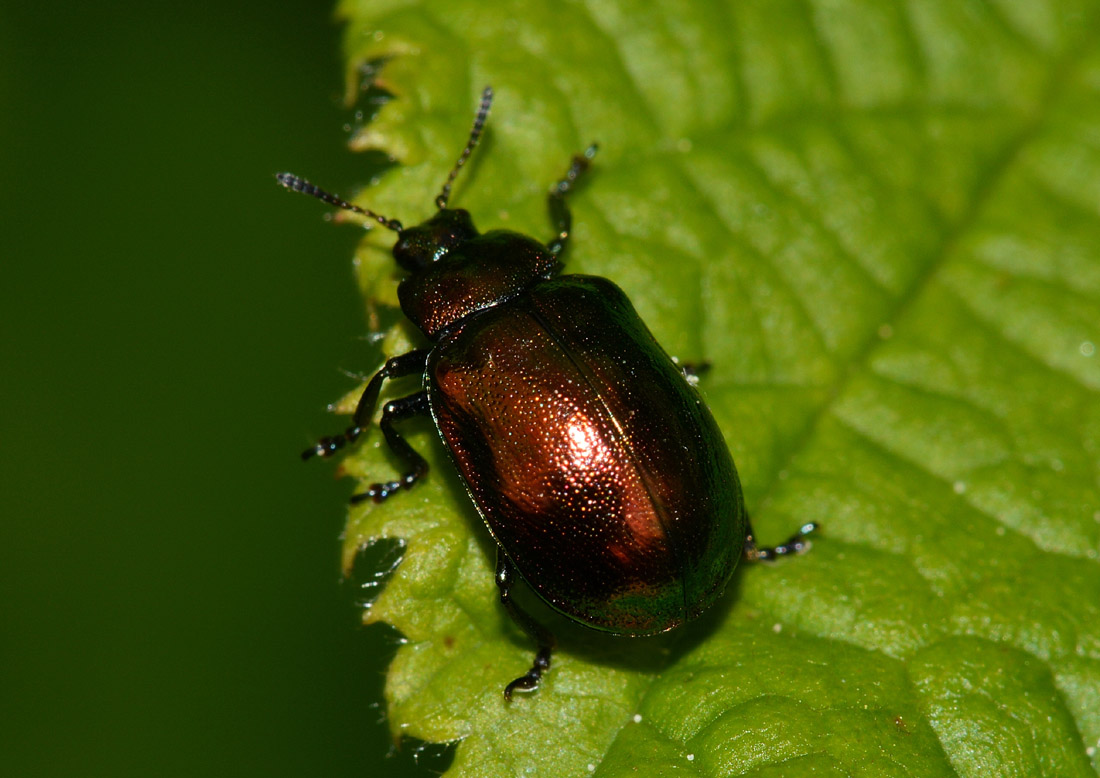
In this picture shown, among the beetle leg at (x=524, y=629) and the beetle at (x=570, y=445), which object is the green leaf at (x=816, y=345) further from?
the beetle at (x=570, y=445)

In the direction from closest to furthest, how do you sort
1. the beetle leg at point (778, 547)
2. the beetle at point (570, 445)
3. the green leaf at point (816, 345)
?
the beetle at point (570, 445), the green leaf at point (816, 345), the beetle leg at point (778, 547)

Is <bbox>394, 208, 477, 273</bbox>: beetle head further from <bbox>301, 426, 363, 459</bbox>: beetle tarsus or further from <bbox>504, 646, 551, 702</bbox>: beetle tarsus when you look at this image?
<bbox>504, 646, 551, 702</bbox>: beetle tarsus

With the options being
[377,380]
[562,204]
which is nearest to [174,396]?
[377,380]

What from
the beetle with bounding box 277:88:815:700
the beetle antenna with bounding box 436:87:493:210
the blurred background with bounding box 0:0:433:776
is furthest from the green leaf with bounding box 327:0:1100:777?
the blurred background with bounding box 0:0:433:776

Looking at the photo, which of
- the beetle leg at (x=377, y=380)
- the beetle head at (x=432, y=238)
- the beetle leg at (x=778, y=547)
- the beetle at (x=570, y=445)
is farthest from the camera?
the beetle head at (x=432, y=238)

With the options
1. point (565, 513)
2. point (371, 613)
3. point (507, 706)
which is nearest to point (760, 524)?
point (565, 513)

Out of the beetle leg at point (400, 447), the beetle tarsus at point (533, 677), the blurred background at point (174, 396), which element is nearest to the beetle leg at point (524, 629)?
the beetle tarsus at point (533, 677)

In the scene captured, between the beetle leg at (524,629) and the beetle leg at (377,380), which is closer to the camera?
the beetle leg at (524,629)

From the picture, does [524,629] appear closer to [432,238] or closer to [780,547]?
[780,547]

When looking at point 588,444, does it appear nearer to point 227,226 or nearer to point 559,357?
point 559,357
